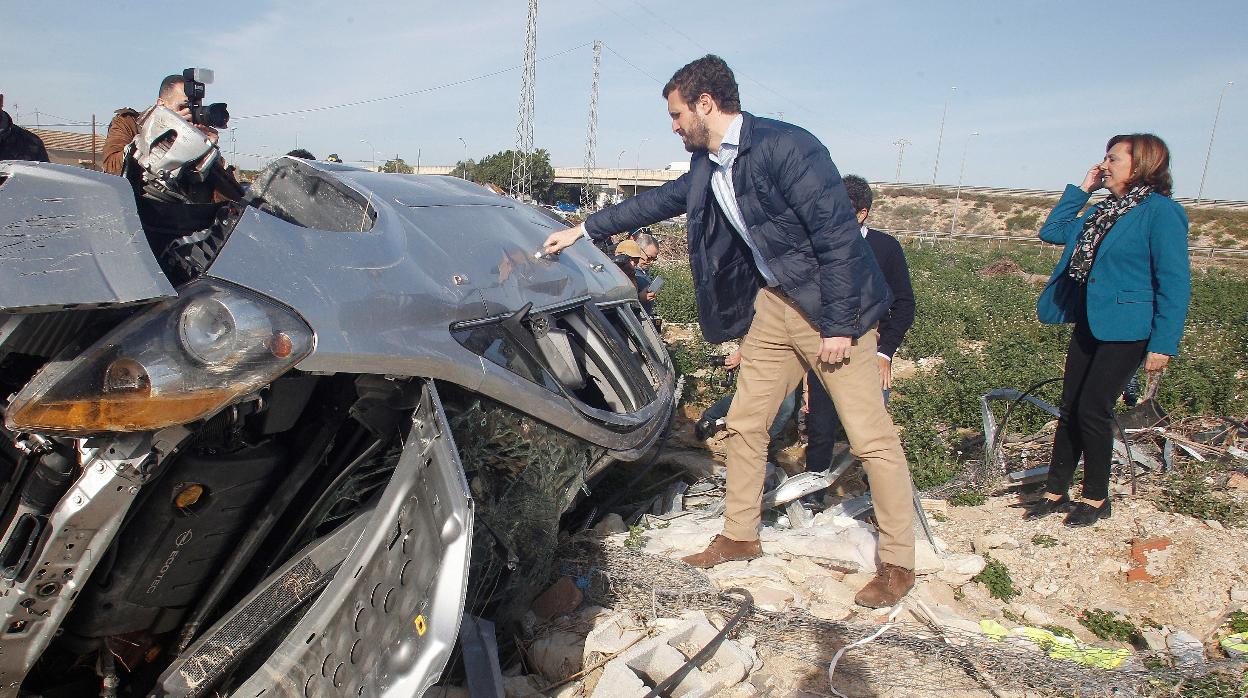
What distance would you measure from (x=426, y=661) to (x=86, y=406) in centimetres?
85

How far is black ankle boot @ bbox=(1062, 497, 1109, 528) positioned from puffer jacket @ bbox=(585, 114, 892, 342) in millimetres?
1584

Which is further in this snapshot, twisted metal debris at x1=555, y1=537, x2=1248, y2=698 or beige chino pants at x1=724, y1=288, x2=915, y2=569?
beige chino pants at x1=724, y1=288, x2=915, y2=569

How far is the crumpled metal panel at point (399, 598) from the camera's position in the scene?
1695 millimetres

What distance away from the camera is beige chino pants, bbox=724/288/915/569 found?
10.5 feet

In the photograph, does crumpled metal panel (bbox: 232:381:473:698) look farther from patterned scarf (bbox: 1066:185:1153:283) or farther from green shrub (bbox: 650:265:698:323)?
green shrub (bbox: 650:265:698:323)

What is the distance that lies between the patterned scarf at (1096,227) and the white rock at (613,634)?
8.40ft

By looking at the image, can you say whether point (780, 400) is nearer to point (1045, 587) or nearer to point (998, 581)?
point (998, 581)

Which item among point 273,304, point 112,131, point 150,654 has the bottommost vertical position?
point 150,654

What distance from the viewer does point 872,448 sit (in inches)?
126

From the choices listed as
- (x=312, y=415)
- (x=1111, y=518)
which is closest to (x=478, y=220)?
(x=312, y=415)

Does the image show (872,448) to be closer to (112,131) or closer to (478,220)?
(478,220)

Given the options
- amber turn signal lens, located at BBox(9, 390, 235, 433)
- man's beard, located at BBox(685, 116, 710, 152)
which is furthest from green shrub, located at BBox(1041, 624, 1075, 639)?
amber turn signal lens, located at BBox(9, 390, 235, 433)

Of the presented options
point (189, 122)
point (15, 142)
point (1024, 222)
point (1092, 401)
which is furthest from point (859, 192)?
point (1024, 222)

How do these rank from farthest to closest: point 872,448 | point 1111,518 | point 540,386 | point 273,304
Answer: point 1111,518 → point 872,448 → point 540,386 → point 273,304
